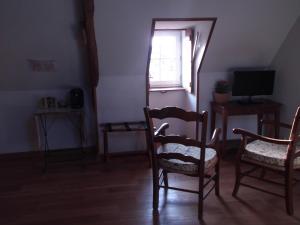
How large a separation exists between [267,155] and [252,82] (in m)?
1.37

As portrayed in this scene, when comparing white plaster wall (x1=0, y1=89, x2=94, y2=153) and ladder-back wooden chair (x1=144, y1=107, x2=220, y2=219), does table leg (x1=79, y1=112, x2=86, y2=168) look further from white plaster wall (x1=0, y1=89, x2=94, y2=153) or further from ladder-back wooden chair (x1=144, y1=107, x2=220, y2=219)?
ladder-back wooden chair (x1=144, y1=107, x2=220, y2=219)

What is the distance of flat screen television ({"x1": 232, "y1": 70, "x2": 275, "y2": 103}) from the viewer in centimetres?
379

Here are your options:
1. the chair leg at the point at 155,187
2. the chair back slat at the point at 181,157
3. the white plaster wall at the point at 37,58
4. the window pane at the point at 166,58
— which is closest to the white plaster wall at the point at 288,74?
the window pane at the point at 166,58

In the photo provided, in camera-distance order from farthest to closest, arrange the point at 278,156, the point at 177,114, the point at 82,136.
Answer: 1. the point at 82,136
2. the point at 278,156
3. the point at 177,114

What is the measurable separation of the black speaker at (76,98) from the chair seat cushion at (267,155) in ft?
6.21

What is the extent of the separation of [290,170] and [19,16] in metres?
2.68

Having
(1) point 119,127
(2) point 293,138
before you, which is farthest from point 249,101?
(1) point 119,127

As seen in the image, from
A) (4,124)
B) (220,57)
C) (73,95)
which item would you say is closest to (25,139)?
(4,124)

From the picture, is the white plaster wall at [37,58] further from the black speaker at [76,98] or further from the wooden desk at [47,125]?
the black speaker at [76,98]

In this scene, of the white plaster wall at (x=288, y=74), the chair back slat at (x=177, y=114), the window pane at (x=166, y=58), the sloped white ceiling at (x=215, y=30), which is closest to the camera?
the chair back slat at (x=177, y=114)

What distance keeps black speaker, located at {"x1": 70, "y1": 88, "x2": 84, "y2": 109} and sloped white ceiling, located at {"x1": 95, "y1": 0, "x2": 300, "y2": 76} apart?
0.35 meters

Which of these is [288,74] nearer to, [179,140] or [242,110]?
[242,110]

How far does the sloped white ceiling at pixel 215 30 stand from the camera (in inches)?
120

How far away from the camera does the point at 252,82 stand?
3820mm
